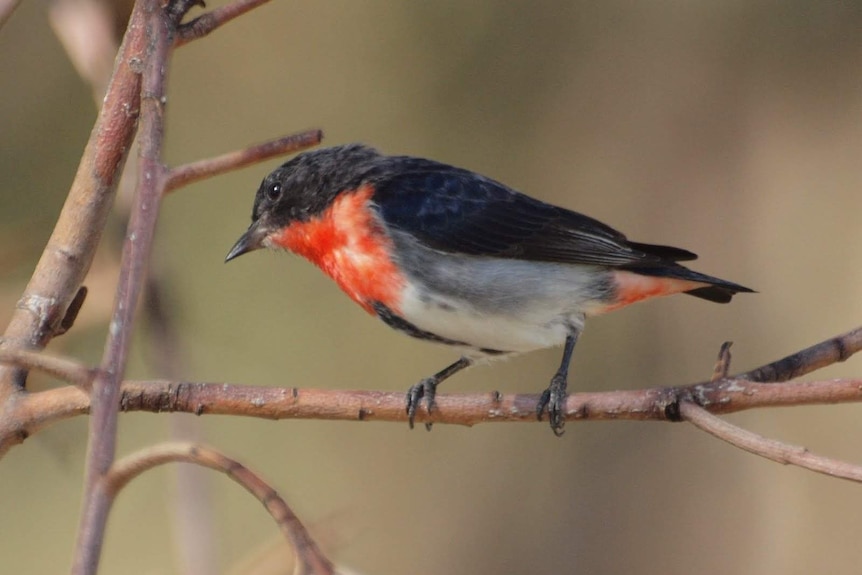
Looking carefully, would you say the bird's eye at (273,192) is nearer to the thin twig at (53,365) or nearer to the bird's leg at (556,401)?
the bird's leg at (556,401)

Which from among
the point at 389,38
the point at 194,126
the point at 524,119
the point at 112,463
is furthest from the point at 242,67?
the point at 112,463

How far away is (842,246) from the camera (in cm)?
454

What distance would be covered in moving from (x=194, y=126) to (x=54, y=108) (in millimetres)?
669

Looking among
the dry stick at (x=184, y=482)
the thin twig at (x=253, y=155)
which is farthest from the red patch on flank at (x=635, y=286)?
the thin twig at (x=253, y=155)

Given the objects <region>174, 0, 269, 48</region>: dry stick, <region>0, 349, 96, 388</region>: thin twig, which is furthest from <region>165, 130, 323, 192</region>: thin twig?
<region>174, 0, 269, 48</region>: dry stick

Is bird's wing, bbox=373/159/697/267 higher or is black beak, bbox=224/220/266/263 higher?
bird's wing, bbox=373/159/697/267

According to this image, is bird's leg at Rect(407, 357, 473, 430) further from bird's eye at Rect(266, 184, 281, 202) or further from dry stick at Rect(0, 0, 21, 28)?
dry stick at Rect(0, 0, 21, 28)

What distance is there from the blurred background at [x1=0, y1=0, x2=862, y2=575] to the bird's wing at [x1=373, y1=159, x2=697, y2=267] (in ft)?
5.51

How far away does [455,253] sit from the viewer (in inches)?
114

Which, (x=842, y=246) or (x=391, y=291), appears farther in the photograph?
(x=842, y=246)

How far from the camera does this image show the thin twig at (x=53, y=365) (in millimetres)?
1198

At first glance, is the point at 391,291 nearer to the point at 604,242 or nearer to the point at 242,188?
the point at 604,242

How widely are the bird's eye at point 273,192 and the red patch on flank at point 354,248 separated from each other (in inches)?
4.2

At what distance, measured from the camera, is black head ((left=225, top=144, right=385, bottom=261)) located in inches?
118
